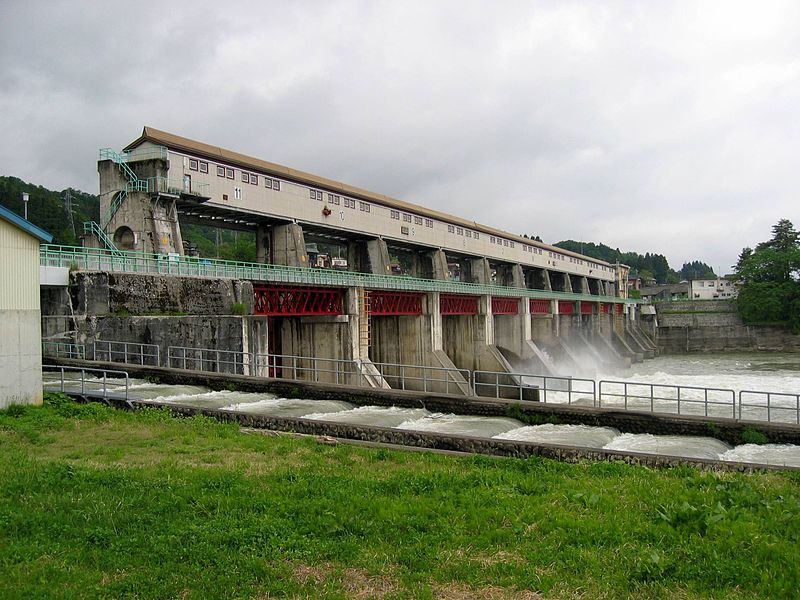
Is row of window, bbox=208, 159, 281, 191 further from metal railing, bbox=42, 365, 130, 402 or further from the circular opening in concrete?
metal railing, bbox=42, 365, 130, 402

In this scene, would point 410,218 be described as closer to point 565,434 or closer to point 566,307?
point 566,307

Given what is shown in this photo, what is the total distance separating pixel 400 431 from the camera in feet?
41.3

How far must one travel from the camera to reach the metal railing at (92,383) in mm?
14750

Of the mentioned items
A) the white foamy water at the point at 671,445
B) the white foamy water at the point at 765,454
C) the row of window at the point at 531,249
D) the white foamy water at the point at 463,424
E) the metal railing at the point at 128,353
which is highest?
the row of window at the point at 531,249

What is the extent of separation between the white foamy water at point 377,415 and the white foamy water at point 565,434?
9.02 ft

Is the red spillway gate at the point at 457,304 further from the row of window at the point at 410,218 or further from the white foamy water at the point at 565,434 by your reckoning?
the white foamy water at the point at 565,434

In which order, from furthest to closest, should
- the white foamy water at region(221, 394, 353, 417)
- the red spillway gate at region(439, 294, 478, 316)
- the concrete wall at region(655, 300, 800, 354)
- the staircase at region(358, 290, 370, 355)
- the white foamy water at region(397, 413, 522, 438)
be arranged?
1. the concrete wall at region(655, 300, 800, 354)
2. the red spillway gate at region(439, 294, 478, 316)
3. the staircase at region(358, 290, 370, 355)
4. the white foamy water at region(221, 394, 353, 417)
5. the white foamy water at region(397, 413, 522, 438)

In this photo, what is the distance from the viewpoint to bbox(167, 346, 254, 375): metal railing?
2069 cm

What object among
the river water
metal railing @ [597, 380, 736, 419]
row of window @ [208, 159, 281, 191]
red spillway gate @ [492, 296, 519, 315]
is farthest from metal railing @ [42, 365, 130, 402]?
red spillway gate @ [492, 296, 519, 315]

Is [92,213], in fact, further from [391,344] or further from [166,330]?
[166,330]

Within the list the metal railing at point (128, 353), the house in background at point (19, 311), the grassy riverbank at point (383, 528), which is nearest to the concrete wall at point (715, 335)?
the metal railing at point (128, 353)

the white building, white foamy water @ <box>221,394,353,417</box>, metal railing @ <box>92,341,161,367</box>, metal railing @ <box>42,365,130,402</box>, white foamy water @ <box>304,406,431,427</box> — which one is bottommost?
white foamy water @ <box>304,406,431,427</box>

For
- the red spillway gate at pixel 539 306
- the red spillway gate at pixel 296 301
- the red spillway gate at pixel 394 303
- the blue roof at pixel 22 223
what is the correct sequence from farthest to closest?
the red spillway gate at pixel 539 306 → the red spillway gate at pixel 394 303 → the red spillway gate at pixel 296 301 → the blue roof at pixel 22 223

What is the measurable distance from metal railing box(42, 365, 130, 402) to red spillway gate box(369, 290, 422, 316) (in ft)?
57.8
